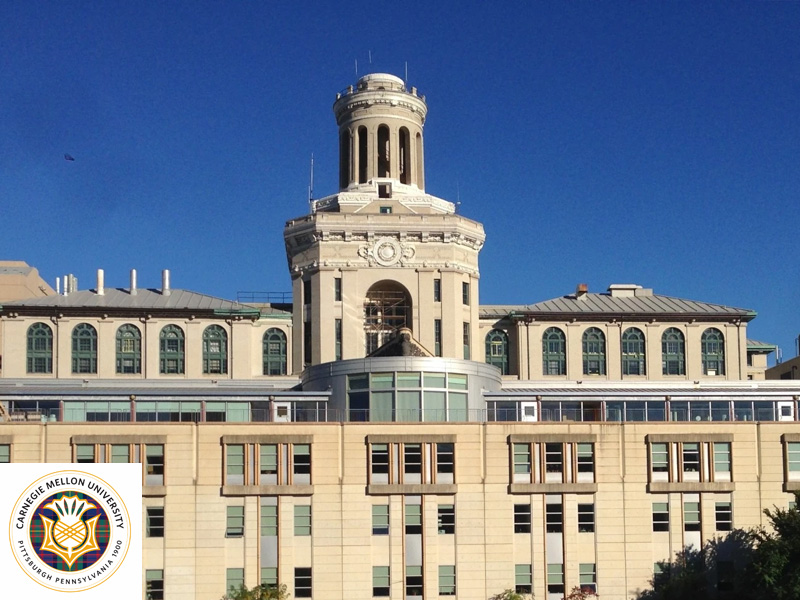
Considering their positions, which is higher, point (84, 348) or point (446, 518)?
point (84, 348)

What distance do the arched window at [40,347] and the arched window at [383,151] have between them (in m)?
34.5

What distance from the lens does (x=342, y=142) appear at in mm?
143250

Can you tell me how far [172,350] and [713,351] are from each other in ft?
161

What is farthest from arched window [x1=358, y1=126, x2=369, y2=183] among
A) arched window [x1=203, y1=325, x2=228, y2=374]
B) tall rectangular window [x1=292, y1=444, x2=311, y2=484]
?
tall rectangular window [x1=292, y1=444, x2=311, y2=484]

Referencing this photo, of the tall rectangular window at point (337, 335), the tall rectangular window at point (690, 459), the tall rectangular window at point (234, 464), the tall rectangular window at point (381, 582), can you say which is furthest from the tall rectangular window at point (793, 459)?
the tall rectangular window at point (337, 335)

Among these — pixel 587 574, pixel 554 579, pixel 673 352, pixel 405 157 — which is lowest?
pixel 554 579

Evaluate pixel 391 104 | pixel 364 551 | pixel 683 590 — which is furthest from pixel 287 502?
pixel 391 104

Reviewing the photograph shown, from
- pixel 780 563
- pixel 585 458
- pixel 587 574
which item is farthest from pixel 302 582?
pixel 780 563

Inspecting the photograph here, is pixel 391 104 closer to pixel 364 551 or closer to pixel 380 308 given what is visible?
pixel 380 308

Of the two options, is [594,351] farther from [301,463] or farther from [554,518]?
[301,463]

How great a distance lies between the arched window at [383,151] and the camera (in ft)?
463

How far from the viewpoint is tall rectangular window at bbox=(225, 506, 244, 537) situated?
85.4 metres

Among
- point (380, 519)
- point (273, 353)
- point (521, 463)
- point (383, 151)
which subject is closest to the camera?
point (380, 519)

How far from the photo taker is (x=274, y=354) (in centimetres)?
13325
